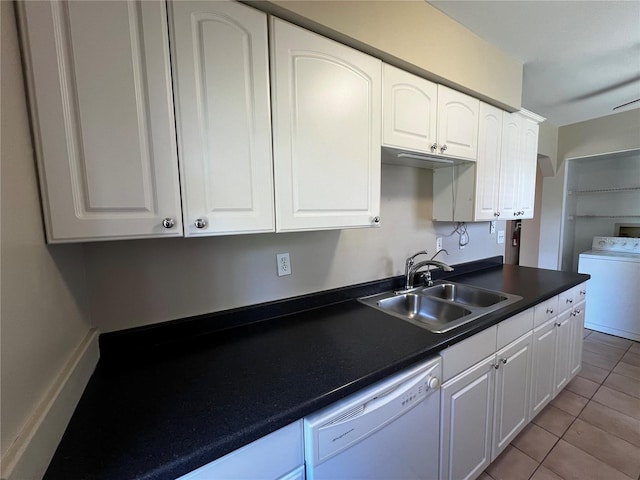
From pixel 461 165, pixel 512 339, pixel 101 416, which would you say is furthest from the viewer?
pixel 461 165

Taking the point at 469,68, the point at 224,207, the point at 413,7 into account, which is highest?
the point at 413,7

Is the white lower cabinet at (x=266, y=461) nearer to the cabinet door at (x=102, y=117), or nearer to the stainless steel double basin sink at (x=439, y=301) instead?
the cabinet door at (x=102, y=117)

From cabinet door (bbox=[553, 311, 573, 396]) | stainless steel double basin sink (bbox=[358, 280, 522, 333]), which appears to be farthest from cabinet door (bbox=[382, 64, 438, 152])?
cabinet door (bbox=[553, 311, 573, 396])

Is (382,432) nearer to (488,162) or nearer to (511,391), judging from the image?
(511,391)

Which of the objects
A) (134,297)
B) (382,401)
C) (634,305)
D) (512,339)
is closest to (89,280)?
(134,297)

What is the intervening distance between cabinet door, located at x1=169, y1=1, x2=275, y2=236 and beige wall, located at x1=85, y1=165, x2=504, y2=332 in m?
0.34

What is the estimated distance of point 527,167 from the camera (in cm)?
211

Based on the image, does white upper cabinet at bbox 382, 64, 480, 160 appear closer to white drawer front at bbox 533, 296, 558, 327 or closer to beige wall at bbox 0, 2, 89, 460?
white drawer front at bbox 533, 296, 558, 327

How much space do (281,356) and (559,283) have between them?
199cm

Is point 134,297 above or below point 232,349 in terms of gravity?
above

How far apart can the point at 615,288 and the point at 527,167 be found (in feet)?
6.86

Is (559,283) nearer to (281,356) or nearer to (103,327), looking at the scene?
(281,356)

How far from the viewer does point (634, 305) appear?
9.14 ft

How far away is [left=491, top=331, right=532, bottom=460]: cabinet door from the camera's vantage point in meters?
1.39
